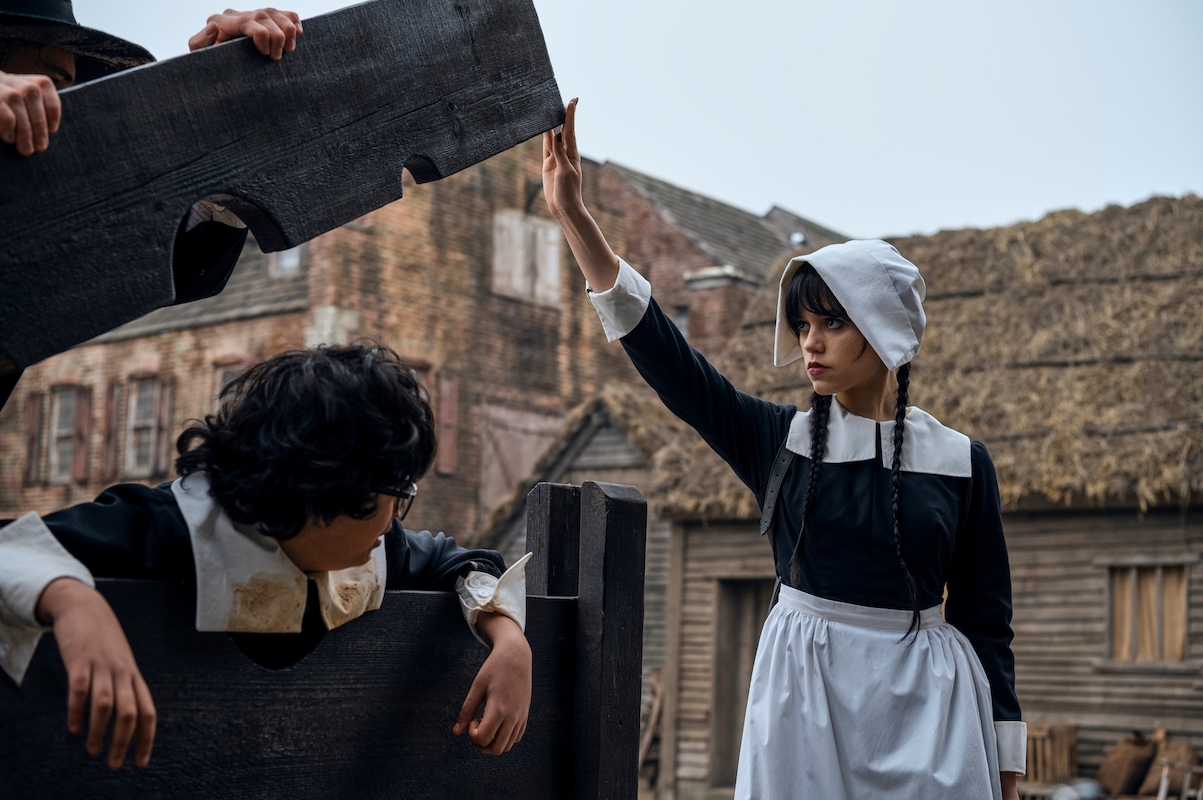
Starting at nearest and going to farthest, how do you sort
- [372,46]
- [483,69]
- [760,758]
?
[372,46] → [483,69] → [760,758]

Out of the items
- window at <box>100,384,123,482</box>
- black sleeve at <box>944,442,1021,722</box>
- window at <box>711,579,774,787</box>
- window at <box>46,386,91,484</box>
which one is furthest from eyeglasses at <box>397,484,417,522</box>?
window at <box>46,386,91,484</box>

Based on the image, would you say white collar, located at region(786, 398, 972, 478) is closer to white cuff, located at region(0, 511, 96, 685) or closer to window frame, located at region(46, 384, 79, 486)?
white cuff, located at region(0, 511, 96, 685)

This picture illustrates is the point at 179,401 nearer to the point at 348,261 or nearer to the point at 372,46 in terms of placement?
the point at 348,261

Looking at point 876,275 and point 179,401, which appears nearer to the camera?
point 876,275

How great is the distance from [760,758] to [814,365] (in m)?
0.73

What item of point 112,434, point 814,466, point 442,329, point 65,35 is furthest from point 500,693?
point 112,434

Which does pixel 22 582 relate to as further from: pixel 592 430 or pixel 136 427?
pixel 136 427

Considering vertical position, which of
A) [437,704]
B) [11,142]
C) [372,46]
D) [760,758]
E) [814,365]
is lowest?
[760,758]

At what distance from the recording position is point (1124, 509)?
10172 millimetres

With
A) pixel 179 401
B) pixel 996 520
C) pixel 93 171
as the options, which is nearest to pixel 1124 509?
pixel 996 520

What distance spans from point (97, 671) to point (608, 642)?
2.99 ft

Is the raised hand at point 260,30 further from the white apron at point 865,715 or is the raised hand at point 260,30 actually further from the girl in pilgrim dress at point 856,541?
the white apron at point 865,715

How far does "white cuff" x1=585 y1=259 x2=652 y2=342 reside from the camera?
89.6 inches

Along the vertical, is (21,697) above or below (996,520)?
Result: below
